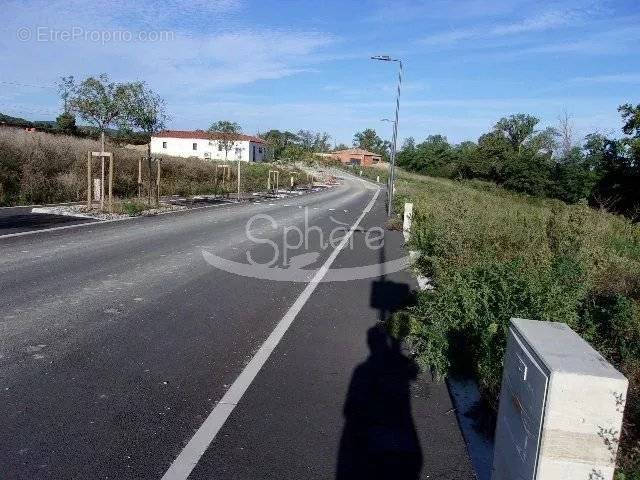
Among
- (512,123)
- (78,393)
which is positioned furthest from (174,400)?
(512,123)

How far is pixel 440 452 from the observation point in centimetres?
385

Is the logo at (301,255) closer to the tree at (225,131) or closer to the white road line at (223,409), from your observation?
the white road line at (223,409)

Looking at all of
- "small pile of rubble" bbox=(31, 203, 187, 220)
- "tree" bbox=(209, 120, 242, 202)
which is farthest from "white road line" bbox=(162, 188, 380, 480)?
"tree" bbox=(209, 120, 242, 202)

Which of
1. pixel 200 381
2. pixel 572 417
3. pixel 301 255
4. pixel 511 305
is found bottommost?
pixel 301 255

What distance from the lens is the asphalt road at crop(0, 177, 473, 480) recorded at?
3590 millimetres

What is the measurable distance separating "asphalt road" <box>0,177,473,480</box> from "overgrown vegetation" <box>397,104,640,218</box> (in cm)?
1371

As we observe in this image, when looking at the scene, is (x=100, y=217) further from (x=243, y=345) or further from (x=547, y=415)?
(x=547, y=415)

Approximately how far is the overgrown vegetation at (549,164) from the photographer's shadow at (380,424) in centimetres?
1433

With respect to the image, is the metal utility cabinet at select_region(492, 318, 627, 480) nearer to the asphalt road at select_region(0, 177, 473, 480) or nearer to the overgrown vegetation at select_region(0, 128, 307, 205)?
the asphalt road at select_region(0, 177, 473, 480)

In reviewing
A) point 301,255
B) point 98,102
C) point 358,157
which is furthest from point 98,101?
point 358,157

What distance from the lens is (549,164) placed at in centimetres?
6575

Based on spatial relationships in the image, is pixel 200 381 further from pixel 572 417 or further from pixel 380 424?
pixel 572 417

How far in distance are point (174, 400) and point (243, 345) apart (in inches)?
61.5

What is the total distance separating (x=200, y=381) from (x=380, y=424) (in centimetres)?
167
